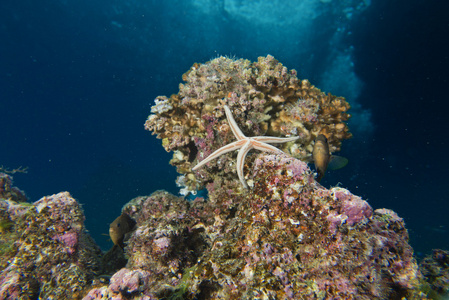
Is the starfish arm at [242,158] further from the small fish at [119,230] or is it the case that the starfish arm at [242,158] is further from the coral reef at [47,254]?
the small fish at [119,230]

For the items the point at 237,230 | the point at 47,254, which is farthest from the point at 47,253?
the point at 237,230

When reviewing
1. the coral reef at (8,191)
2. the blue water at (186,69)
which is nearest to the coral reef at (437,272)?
the coral reef at (8,191)

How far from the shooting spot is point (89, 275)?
380 centimetres

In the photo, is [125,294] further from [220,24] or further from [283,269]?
[220,24]

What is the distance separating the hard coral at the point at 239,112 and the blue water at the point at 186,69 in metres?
15.5

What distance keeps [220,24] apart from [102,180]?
4596cm

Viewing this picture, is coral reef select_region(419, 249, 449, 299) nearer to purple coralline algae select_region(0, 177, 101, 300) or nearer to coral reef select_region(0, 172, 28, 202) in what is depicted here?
purple coralline algae select_region(0, 177, 101, 300)

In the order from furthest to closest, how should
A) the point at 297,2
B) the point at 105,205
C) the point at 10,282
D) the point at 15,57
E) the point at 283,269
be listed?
1. the point at 105,205
2. the point at 15,57
3. the point at 297,2
4. the point at 10,282
5. the point at 283,269

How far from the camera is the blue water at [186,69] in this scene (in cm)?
1689

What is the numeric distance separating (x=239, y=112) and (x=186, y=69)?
3419 centimetres

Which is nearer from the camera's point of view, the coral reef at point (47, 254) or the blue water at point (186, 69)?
the coral reef at point (47, 254)

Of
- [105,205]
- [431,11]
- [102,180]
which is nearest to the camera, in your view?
[431,11]

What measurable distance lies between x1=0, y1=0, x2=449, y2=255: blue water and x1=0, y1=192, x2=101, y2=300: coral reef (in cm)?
2168

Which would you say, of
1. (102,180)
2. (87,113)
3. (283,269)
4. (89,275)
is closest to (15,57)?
(87,113)
